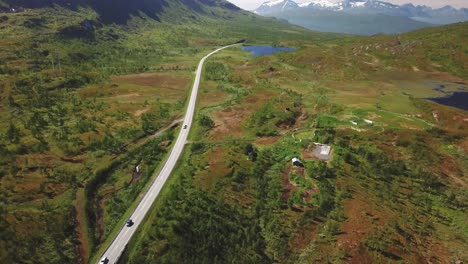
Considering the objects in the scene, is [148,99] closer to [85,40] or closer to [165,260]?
[165,260]

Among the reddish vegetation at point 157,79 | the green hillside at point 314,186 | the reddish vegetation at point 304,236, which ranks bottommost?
the reddish vegetation at point 304,236

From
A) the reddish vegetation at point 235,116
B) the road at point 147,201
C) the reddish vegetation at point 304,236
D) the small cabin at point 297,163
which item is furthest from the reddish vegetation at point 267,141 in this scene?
→ the reddish vegetation at point 304,236

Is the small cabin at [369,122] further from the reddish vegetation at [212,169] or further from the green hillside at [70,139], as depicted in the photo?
the green hillside at [70,139]

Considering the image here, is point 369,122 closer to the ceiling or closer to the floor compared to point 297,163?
closer to the ceiling

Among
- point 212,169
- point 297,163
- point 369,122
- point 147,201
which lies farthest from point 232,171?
point 369,122

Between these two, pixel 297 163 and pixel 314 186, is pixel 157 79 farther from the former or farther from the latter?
pixel 314 186

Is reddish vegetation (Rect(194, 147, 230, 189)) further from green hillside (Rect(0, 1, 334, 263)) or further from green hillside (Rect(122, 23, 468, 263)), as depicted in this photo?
green hillside (Rect(0, 1, 334, 263))

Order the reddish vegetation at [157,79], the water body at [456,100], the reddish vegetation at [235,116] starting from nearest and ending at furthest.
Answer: the reddish vegetation at [235,116], the water body at [456,100], the reddish vegetation at [157,79]

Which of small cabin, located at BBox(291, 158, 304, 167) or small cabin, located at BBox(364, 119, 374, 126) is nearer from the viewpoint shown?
small cabin, located at BBox(291, 158, 304, 167)

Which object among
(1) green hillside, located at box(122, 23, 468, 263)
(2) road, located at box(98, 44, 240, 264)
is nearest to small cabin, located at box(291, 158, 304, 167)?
(1) green hillside, located at box(122, 23, 468, 263)
